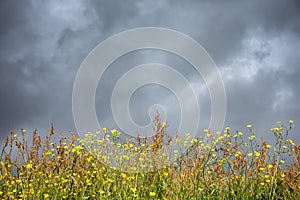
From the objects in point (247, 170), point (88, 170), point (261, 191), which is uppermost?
point (88, 170)

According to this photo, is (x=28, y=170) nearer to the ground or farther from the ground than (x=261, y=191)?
farther from the ground

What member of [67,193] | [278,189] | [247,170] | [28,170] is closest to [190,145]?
[247,170]

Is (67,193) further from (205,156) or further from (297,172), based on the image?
(297,172)

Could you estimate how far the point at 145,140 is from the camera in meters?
5.77

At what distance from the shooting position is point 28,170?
5570 millimetres

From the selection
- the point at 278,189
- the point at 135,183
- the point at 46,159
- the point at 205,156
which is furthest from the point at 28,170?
Result: the point at 278,189

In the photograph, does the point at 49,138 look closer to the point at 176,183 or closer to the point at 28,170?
the point at 28,170

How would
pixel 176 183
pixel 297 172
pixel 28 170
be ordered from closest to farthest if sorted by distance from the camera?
1. pixel 176 183
2. pixel 297 172
3. pixel 28 170

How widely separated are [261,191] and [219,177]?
0.61m

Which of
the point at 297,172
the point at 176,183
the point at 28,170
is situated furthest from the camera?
the point at 28,170

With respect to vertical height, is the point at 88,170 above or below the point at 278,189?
above

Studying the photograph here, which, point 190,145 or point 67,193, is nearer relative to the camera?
point 67,193

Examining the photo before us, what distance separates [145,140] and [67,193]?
142 cm

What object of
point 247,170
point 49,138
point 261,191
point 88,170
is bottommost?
point 261,191
